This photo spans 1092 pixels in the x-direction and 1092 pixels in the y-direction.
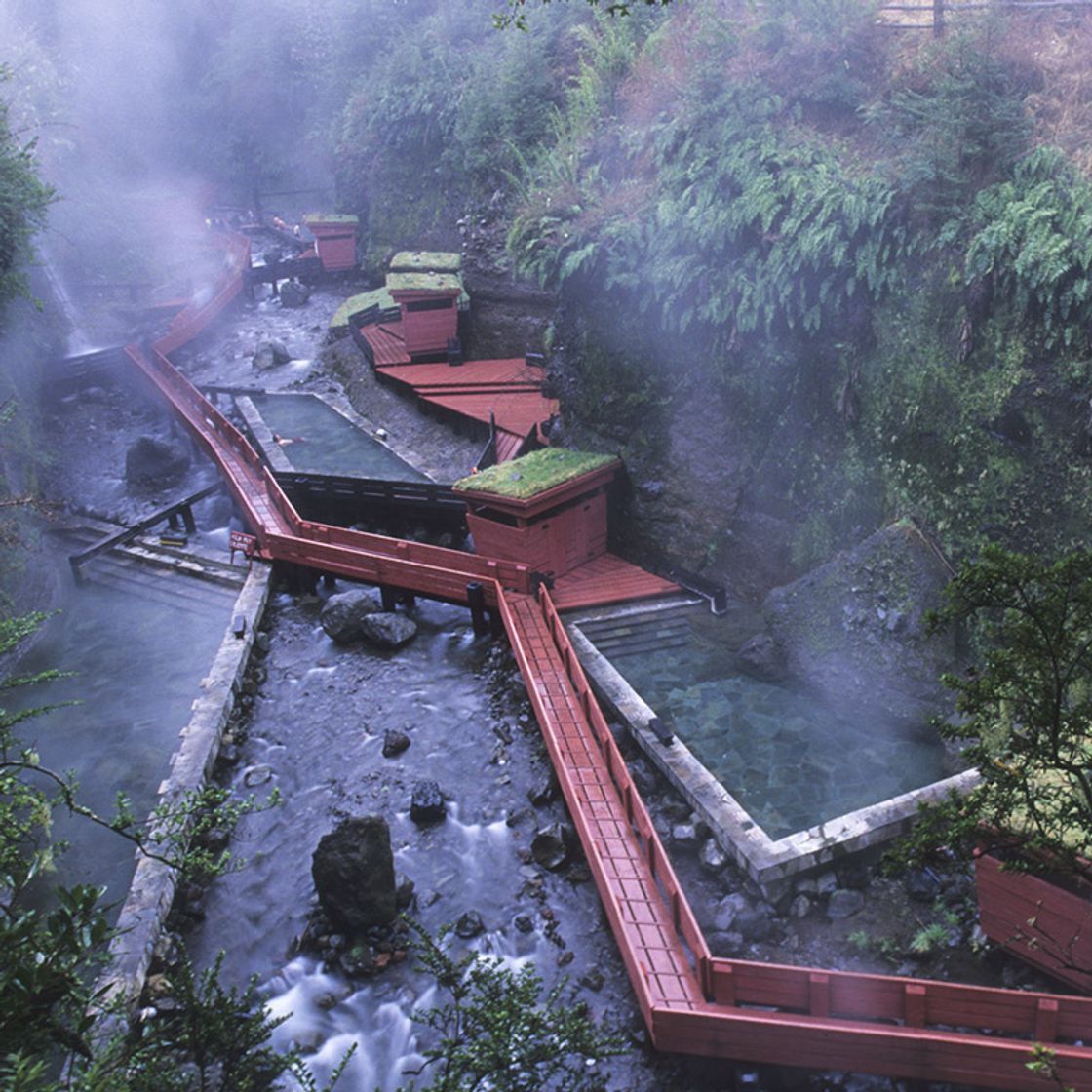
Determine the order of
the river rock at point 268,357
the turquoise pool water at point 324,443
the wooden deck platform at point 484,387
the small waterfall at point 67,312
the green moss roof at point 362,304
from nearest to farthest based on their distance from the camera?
the wooden deck platform at point 484,387
the turquoise pool water at point 324,443
the green moss roof at point 362,304
the river rock at point 268,357
the small waterfall at point 67,312

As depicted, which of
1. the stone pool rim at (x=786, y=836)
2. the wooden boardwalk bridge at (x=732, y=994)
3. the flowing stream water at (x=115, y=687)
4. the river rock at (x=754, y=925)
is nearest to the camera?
the wooden boardwalk bridge at (x=732, y=994)

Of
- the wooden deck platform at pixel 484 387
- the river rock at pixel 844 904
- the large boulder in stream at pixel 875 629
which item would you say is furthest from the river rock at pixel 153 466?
the river rock at pixel 844 904

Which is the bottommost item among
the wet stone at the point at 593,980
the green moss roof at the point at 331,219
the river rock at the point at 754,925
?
the wet stone at the point at 593,980

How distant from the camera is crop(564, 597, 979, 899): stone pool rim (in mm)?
11609

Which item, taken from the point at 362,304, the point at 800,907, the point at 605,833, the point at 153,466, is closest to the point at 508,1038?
the point at 605,833

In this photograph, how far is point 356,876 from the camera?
39.3 feet

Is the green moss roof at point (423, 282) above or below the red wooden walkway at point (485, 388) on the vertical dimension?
above

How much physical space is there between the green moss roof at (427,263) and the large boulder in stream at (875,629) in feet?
64.7

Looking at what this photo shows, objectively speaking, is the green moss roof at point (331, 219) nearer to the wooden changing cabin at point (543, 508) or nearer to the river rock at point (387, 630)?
the wooden changing cabin at point (543, 508)

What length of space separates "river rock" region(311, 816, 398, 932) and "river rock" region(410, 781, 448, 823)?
204 cm

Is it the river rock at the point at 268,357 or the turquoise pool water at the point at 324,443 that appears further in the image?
the river rock at the point at 268,357

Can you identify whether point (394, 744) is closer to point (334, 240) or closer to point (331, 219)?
point (331, 219)

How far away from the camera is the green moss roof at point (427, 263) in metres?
30.8

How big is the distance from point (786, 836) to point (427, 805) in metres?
5.57
